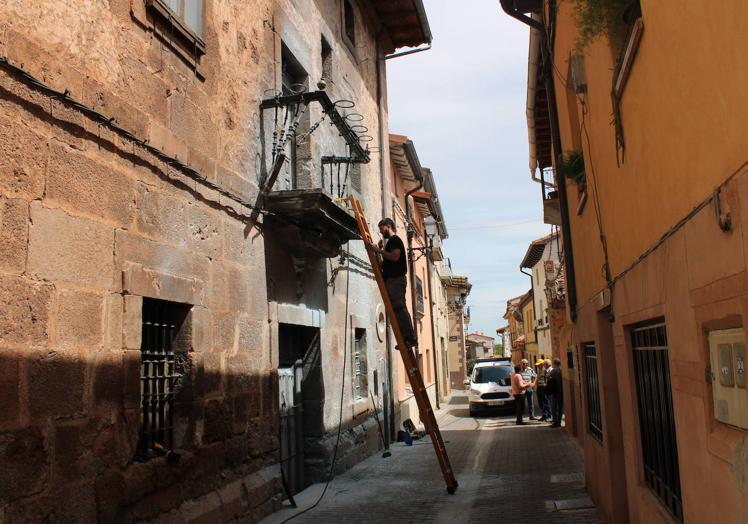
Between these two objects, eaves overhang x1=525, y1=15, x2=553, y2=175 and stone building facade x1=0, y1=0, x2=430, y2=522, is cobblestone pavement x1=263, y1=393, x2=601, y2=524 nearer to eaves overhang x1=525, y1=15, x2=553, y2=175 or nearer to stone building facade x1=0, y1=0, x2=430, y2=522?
stone building facade x1=0, y1=0, x2=430, y2=522

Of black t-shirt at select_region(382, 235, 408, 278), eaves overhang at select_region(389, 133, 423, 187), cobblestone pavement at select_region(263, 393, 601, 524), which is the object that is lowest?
cobblestone pavement at select_region(263, 393, 601, 524)

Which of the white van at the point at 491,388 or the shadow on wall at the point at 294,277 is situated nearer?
the shadow on wall at the point at 294,277

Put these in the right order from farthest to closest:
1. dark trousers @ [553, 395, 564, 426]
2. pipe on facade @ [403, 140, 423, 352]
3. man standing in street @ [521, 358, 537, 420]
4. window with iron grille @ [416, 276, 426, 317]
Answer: window with iron grille @ [416, 276, 426, 317], man standing in street @ [521, 358, 537, 420], pipe on facade @ [403, 140, 423, 352], dark trousers @ [553, 395, 564, 426]

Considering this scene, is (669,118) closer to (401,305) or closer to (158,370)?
(158,370)

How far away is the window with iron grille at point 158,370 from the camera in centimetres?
496

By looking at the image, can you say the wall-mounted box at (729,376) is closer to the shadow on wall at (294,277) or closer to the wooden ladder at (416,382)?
the wooden ladder at (416,382)

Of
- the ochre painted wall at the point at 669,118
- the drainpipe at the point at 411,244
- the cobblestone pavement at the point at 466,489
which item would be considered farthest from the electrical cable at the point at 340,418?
the drainpipe at the point at 411,244

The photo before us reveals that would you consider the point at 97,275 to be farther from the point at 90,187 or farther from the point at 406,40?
the point at 406,40

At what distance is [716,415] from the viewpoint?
2.69 m

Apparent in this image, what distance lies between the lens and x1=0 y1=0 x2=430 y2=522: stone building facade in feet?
12.0

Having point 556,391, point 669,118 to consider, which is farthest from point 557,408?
point 669,118

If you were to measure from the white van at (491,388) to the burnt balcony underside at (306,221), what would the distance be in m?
12.6

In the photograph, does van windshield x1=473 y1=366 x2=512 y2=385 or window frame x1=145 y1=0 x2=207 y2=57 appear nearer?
window frame x1=145 y1=0 x2=207 y2=57

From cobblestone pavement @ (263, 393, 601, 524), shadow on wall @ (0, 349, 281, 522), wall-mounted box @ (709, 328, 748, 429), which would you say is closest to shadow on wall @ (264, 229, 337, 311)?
shadow on wall @ (0, 349, 281, 522)
